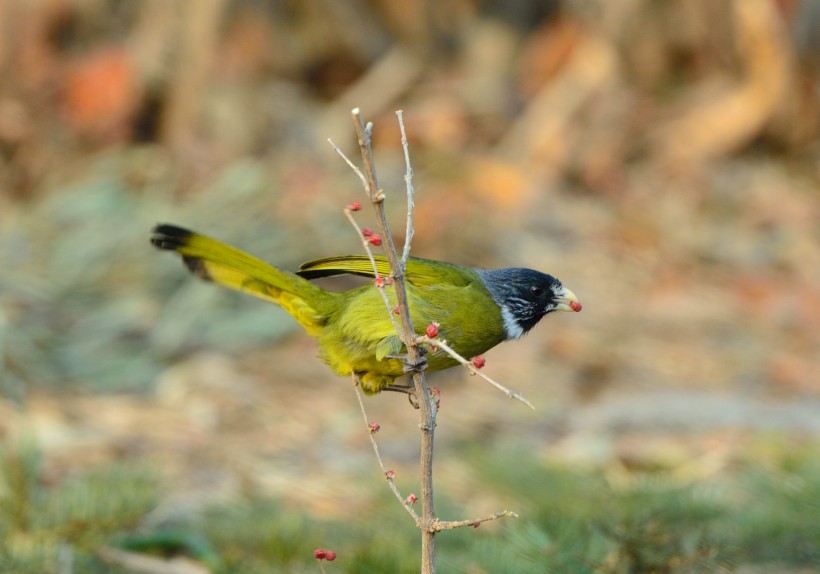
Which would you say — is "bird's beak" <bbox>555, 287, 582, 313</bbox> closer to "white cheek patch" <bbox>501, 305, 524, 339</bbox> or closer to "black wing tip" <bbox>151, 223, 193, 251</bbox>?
"white cheek patch" <bbox>501, 305, 524, 339</bbox>

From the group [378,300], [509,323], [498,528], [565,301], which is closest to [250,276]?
[378,300]

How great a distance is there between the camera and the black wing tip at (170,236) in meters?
2.69

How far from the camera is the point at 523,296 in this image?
300 centimetres

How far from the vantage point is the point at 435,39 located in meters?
10.1

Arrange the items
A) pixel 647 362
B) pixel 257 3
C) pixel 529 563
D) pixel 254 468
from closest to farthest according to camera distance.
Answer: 1. pixel 529 563
2. pixel 254 468
3. pixel 647 362
4. pixel 257 3

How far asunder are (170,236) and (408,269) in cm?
68

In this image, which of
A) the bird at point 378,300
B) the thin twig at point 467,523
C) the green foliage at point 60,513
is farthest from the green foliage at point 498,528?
the thin twig at point 467,523

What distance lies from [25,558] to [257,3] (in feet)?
22.2

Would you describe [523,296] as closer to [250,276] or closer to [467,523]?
[250,276]

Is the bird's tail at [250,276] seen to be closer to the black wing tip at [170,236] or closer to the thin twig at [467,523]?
the black wing tip at [170,236]

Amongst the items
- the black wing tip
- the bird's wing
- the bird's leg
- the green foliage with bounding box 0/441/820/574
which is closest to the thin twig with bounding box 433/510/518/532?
the bird's leg

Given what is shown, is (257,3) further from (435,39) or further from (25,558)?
(25,558)

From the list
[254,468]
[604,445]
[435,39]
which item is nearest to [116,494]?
[254,468]

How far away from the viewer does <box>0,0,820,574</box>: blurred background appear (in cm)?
300
